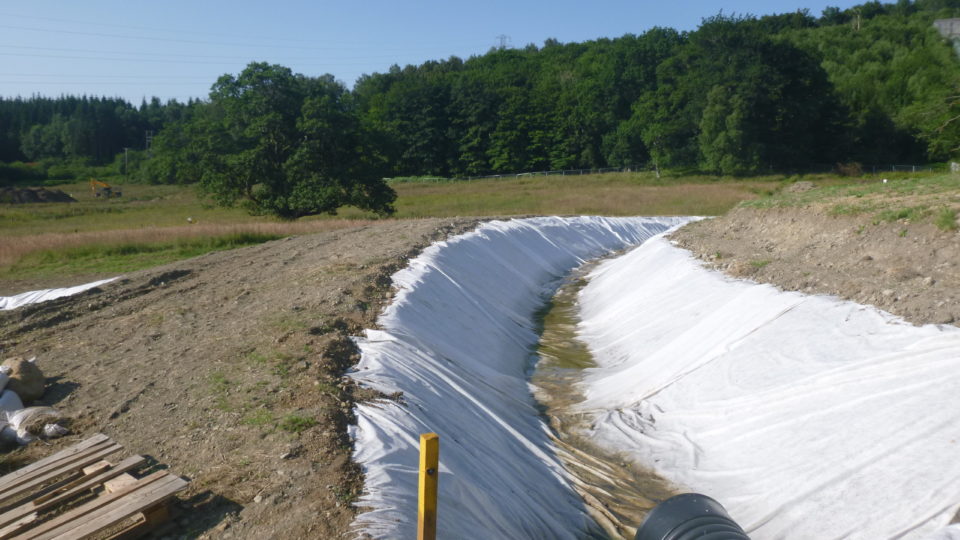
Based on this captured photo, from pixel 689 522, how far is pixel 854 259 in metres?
8.51

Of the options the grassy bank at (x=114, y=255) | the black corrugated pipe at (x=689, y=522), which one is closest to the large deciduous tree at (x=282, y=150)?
the grassy bank at (x=114, y=255)

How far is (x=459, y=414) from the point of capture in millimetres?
7703

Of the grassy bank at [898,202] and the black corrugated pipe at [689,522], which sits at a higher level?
the grassy bank at [898,202]

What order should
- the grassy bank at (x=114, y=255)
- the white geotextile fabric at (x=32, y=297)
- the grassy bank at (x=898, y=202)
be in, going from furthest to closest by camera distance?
the grassy bank at (x=114, y=255) < the white geotextile fabric at (x=32, y=297) < the grassy bank at (x=898, y=202)

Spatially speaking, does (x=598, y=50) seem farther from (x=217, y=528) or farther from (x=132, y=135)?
(x=217, y=528)

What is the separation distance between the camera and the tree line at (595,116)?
105ft

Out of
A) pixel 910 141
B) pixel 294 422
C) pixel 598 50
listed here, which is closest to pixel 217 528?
pixel 294 422

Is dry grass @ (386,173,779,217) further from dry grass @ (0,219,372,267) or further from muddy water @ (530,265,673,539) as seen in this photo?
muddy water @ (530,265,673,539)

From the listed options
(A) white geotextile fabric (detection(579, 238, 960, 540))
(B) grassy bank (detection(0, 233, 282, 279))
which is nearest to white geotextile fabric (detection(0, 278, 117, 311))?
(B) grassy bank (detection(0, 233, 282, 279))

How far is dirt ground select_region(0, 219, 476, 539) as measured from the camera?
4.96m

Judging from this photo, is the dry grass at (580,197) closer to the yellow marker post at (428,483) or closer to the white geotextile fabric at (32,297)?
the white geotextile fabric at (32,297)

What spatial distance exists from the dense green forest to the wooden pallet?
71.7ft

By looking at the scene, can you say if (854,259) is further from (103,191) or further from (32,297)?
(103,191)

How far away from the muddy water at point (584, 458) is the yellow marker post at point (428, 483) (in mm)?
A: 3384
